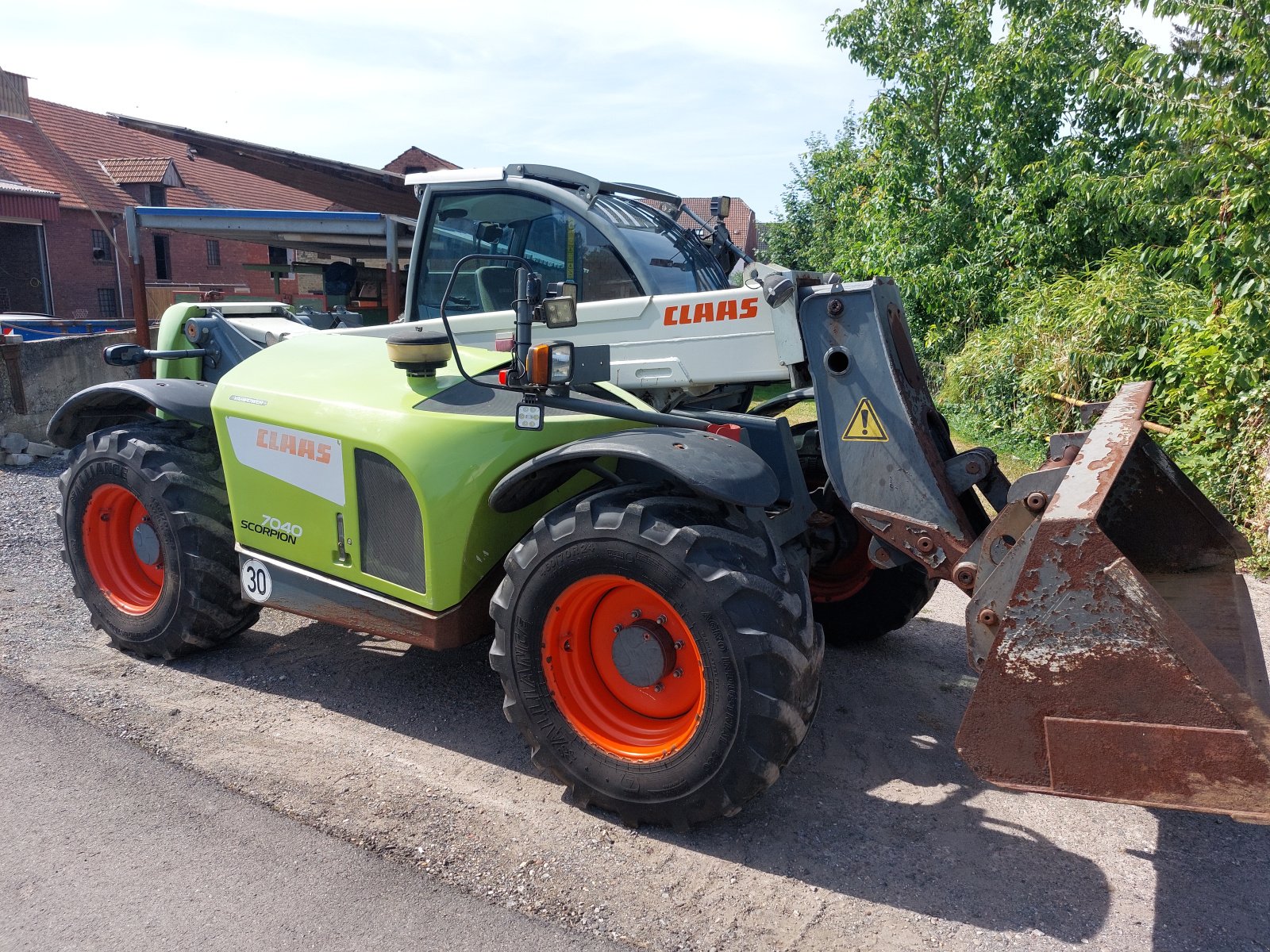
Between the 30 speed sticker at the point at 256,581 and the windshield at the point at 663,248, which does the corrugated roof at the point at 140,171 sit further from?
the 30 speed sticker at the point at 256,581

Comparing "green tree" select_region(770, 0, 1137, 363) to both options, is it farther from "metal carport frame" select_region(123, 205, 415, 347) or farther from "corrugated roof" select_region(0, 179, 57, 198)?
"corrugated roof" select_region(0, 179, 57, 198)

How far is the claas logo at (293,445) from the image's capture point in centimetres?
400

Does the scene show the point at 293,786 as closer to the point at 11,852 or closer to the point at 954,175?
the point at 11,852

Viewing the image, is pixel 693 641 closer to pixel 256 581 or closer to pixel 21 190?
pixel 256 581

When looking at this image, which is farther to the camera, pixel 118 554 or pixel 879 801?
pixel 118 554

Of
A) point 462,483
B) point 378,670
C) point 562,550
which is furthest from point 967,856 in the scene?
point 378,670

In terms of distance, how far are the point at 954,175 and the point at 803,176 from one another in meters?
15.5

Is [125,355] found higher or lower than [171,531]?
higher

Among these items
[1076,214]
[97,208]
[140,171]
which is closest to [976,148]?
[1076,214]

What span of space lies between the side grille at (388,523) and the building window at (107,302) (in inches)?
1264

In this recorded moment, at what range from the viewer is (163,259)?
109 feet

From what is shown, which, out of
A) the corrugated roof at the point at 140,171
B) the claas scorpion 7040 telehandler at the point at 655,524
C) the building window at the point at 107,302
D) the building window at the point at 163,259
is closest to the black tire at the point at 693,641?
the claas scorpion 7040 telehandler at the point at 655,524

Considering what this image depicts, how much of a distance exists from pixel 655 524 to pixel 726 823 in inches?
43.1

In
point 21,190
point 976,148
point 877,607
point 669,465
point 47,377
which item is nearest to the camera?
point 669,465
